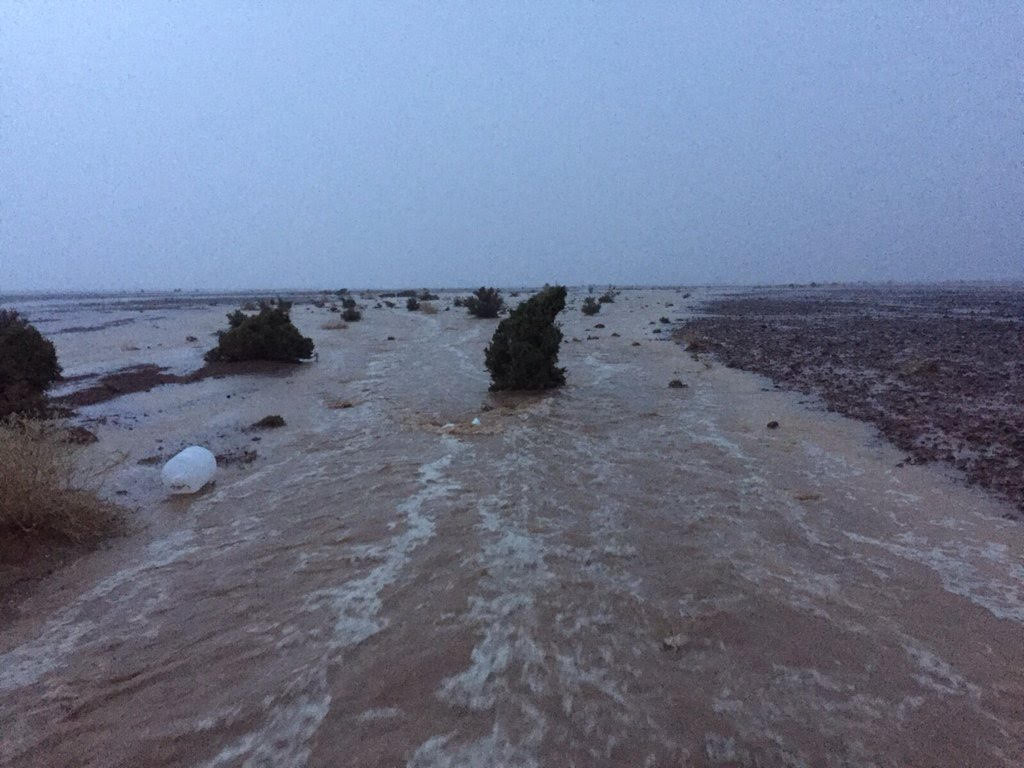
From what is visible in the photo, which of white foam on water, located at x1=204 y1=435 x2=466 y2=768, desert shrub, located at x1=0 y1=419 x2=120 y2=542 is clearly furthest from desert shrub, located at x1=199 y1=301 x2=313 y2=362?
white foam on water, located at x1=204 y1=435 x2=466 y2=768

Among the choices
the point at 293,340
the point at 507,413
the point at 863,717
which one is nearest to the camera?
the point at 863,717

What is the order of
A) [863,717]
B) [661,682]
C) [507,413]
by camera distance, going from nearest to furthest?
[863,717], [661,682], [507,413]

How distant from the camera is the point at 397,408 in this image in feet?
35.0

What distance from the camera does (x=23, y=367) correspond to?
1037 cm

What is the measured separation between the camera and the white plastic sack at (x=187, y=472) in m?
6.58

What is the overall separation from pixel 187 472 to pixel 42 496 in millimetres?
1519

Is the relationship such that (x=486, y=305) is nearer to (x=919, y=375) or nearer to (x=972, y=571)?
(x=919, y=375)

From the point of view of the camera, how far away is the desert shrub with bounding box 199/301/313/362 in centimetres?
1596

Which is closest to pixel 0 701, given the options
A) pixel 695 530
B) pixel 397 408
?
pixel 695 530

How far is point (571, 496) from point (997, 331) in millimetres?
21675

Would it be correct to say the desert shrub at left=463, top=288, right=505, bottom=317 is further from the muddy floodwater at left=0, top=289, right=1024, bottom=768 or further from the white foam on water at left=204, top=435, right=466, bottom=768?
the white foam on water at left=204, top=435, right=466, bottom=768

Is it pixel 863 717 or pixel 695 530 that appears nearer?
pixel 863 717

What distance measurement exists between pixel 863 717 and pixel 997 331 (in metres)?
23.3

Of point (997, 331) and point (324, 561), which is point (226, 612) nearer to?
point (324, 561)
